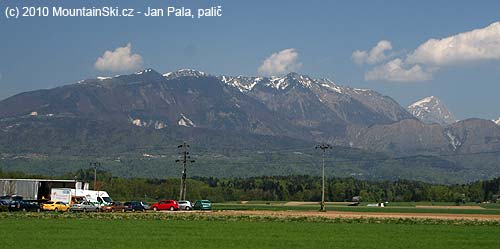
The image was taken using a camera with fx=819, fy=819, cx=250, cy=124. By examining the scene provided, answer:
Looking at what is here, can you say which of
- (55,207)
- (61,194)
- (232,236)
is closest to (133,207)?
(61,194)

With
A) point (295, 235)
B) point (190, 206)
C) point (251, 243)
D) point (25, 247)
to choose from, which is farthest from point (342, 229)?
point (190, 206)

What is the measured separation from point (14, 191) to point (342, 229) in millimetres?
59077

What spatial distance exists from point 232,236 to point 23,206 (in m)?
48.8

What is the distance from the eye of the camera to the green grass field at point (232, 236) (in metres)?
48.0

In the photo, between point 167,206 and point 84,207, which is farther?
point 167,206

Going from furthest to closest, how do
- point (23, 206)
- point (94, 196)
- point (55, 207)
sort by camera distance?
point (94, 196) → point (55, 207) → point (23, 206)

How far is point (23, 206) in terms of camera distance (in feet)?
316

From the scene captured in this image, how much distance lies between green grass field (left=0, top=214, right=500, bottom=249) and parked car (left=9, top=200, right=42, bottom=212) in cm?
2977

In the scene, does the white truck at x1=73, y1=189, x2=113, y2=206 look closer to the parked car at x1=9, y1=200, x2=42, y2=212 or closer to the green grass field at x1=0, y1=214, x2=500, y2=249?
the parked car at x1=9, y1=200, x2=42, y2=212

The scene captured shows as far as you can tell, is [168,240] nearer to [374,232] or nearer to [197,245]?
[197,245]

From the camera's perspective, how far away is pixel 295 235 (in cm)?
5656

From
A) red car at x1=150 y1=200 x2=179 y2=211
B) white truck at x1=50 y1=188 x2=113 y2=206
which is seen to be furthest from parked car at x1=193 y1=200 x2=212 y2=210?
white truck at x1=50 y1=188 x2=113 y2=206

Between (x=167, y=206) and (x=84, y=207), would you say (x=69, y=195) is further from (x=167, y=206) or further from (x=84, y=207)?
(x=167, y=206)

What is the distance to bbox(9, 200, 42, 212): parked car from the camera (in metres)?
94.9
